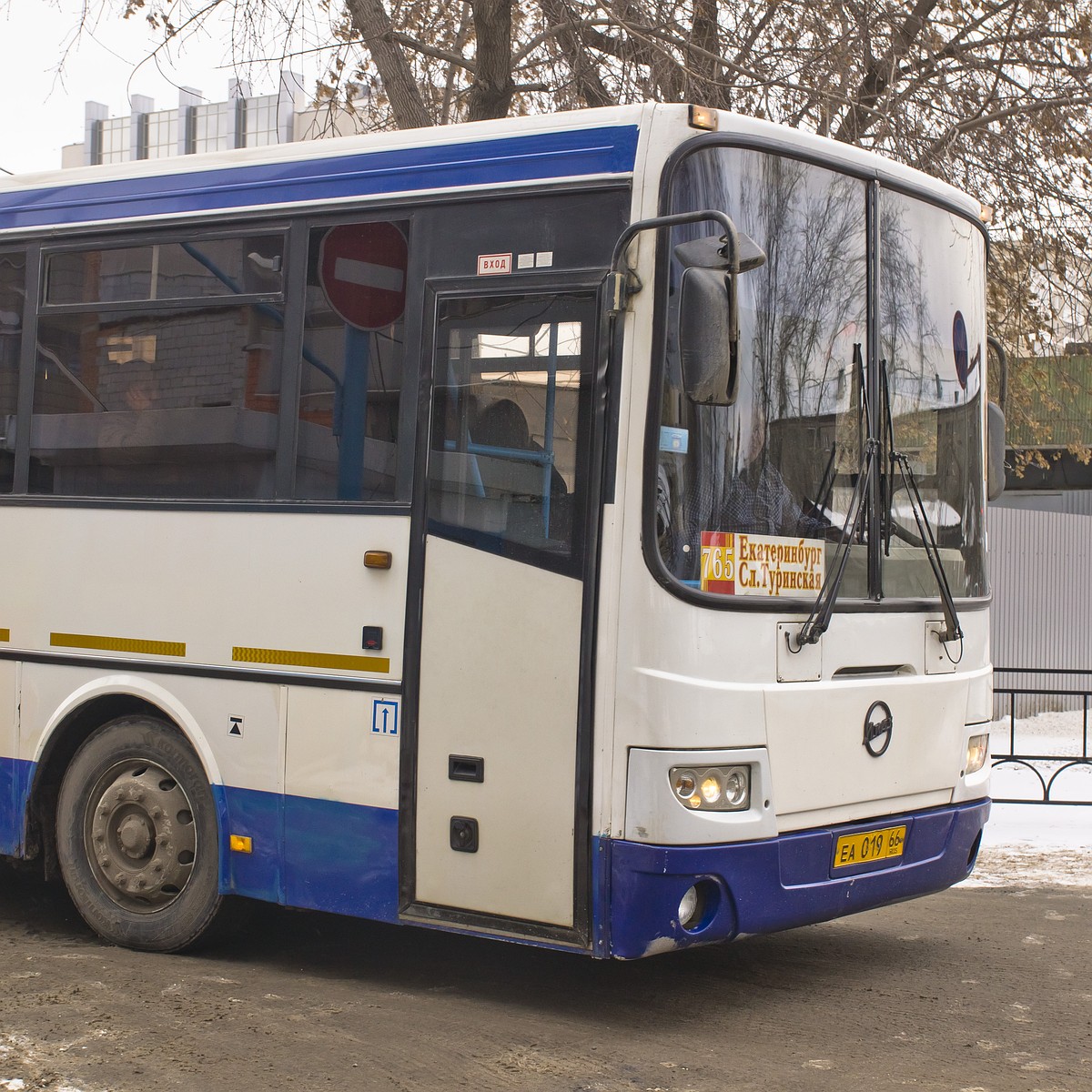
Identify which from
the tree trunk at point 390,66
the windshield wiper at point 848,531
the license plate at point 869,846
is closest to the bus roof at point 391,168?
the windshield wiper at point 848,531

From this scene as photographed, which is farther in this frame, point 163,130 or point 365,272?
point 163,130

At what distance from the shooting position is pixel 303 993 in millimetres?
5934

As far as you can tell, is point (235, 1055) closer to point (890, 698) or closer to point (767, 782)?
point (767, 782)

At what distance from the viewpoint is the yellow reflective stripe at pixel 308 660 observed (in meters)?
5.91

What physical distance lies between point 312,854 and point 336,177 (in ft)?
8.90

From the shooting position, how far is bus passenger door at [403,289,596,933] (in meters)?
5.45

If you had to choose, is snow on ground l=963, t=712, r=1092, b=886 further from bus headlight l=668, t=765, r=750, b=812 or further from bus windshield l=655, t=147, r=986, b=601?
bus headlight l=668, t=765, r=750, b=812

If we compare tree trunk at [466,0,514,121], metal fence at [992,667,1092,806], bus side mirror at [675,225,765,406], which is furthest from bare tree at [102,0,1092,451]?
bus side mirror at [675,225,765,406]

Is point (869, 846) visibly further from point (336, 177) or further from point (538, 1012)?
point (336, 177)

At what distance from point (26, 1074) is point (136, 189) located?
12.5 ft

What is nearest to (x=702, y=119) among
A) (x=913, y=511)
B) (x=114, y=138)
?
(x=913, y=511)

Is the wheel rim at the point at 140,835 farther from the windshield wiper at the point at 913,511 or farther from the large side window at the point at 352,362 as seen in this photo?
the windshield wiper at the point at 913,511

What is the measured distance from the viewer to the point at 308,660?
609 centimetres

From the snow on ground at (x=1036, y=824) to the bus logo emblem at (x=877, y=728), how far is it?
11.2 ft
